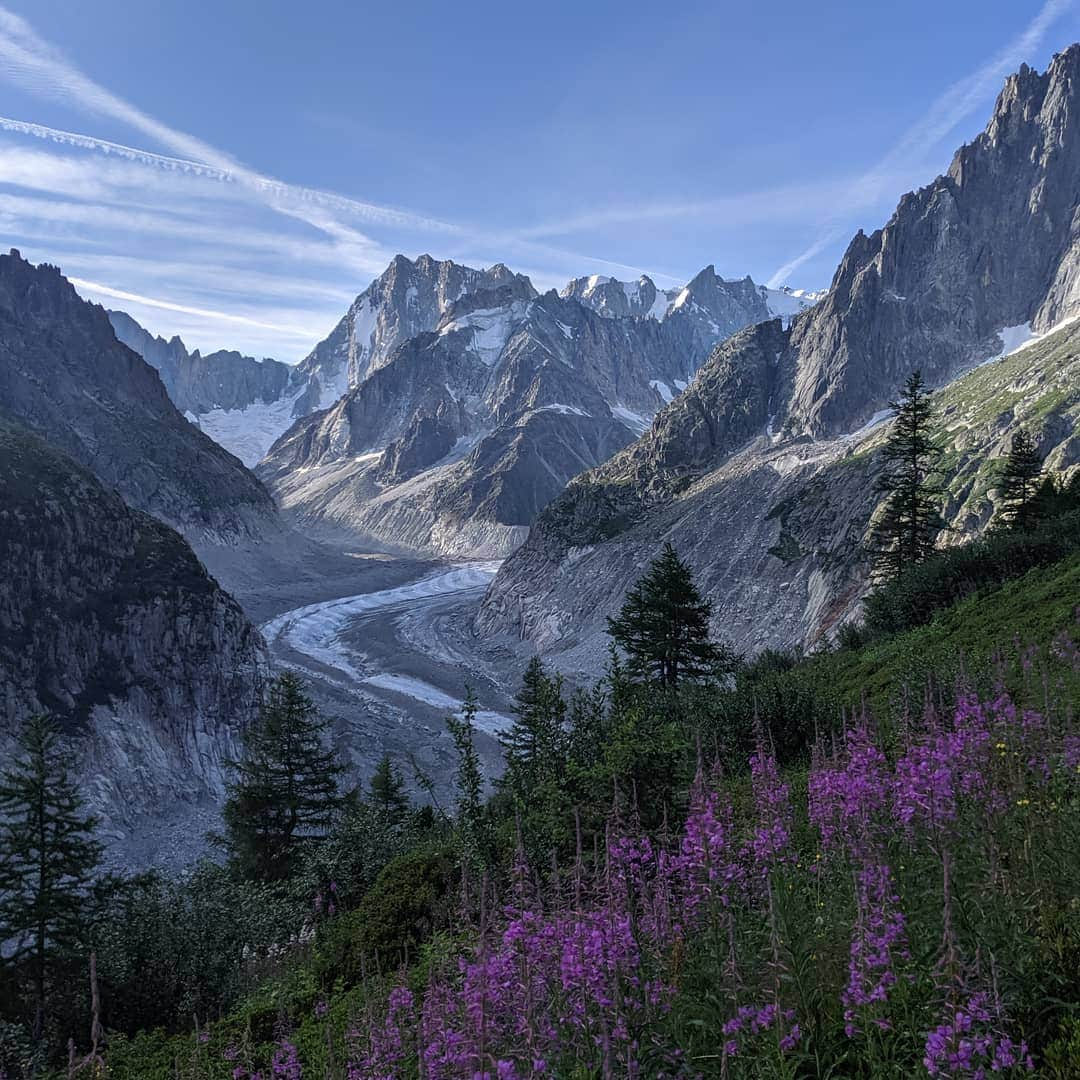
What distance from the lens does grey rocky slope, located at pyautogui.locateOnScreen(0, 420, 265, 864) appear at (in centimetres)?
4784

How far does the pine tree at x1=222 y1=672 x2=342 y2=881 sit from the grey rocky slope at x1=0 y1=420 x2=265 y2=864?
17787mm

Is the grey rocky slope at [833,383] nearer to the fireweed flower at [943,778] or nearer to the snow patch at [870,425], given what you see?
the snow patch at [870,425]

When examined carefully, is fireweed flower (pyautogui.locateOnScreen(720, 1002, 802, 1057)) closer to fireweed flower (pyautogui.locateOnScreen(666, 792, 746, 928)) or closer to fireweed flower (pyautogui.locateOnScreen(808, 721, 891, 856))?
fireweed flower (pyautogui.locateOnScreen(666, 792, 746, 928))

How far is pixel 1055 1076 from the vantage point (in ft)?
13.7

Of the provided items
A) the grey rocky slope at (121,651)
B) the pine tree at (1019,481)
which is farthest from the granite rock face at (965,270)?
the grey rocky slope at (121,651)

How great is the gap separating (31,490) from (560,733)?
67075 millimetres

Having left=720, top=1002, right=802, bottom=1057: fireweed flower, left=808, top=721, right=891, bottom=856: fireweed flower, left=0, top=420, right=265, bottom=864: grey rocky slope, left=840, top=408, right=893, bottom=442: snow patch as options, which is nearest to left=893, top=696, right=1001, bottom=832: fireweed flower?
left=808, top=721, right=891, bottom=856: fireweed flower

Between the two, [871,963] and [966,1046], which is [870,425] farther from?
[966,1046]

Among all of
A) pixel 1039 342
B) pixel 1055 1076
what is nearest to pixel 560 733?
pixel 1055 1076

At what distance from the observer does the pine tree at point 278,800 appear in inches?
1129

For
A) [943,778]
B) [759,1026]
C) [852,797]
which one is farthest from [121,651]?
[943,778]

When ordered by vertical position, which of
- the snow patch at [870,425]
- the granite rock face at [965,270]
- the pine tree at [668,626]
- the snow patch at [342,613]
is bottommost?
the pine tree at [668,626]

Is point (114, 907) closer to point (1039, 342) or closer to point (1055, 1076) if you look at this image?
point (1055, 1076)

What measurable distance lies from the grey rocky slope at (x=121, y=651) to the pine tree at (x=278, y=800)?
17.8 meters
